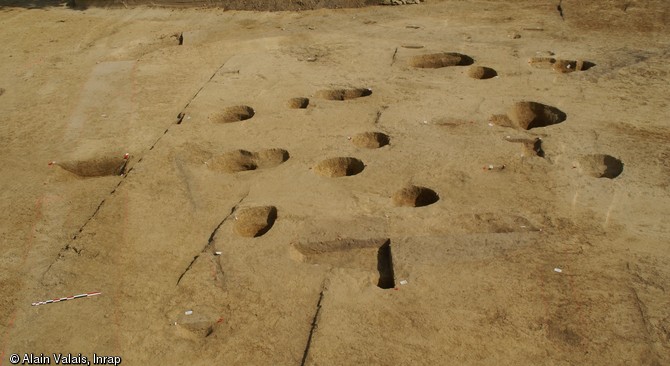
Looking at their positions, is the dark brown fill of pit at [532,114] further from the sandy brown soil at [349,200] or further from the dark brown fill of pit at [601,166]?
the dark brown fill of pit at [601,166]

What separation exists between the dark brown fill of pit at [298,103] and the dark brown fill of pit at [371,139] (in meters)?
0.98

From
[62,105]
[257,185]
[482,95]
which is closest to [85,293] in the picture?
[257,185]

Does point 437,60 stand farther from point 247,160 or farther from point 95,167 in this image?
point 95,167

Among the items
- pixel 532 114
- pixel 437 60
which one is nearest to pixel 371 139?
pixel 532 114

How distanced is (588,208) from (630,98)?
206 centimetres

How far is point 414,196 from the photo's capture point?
4527 mm

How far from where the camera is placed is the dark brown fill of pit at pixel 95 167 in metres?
5.29

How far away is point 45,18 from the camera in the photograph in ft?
32.0

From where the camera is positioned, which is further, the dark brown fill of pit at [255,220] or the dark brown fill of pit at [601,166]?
the dark brown fill of pit at [601,166]

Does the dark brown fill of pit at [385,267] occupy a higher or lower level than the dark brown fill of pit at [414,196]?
lower

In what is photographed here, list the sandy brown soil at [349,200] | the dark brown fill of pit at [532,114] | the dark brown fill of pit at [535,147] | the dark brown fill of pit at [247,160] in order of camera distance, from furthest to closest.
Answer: the dark brown fill of pit at [532,114], the dark brown fill of pit at [247,160], the dark brown fill of pit at [535,147], the sandy brown soil at [349,200]

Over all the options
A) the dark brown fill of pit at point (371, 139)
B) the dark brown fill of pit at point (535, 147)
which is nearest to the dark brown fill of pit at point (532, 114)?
the dark brown fill of pit at point (535, 147)

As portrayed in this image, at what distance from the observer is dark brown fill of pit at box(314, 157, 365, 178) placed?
4.96 metres

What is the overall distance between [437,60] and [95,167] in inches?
153
